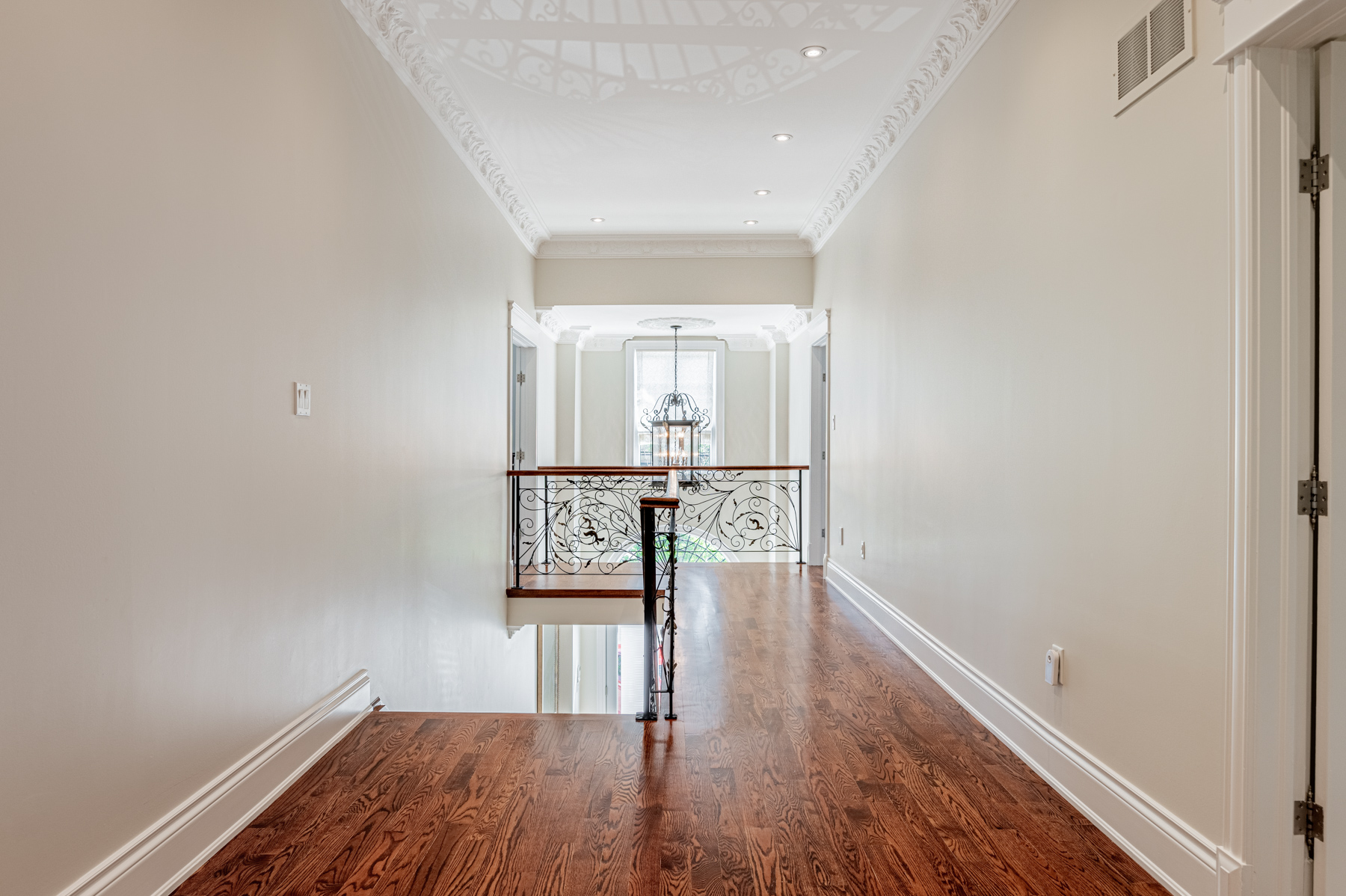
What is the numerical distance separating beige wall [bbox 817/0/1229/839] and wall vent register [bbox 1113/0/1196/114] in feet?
0.14

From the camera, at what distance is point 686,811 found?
2445 mm

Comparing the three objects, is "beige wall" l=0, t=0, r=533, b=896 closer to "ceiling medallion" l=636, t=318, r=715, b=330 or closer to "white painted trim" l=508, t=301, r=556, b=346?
"white painted trim" l=508, t=301, r=556, b=346

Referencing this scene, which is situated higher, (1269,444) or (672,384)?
(672,384)

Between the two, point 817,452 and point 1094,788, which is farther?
point 817,452

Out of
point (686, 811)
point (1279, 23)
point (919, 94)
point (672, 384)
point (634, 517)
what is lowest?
point (686, 811)

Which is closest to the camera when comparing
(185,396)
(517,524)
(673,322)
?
(185,396)

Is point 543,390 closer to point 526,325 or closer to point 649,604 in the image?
point 526,325

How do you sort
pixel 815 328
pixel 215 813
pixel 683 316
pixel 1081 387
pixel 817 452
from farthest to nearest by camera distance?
pixel 683 316, pixel 817 452, pixel 815 328, pixel 1081 387, pixel 215 813

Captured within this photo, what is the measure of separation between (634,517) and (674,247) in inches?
113

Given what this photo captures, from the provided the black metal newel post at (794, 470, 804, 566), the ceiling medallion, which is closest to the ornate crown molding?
the ceiling medallion

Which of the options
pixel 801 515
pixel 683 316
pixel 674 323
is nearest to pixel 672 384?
pixel 674 323

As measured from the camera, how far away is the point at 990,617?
3.30 m

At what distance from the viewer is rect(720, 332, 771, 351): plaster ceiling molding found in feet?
34.1

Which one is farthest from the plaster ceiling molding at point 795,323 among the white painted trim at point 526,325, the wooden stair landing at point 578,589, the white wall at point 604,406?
the wooden stair landing at point 578,589
